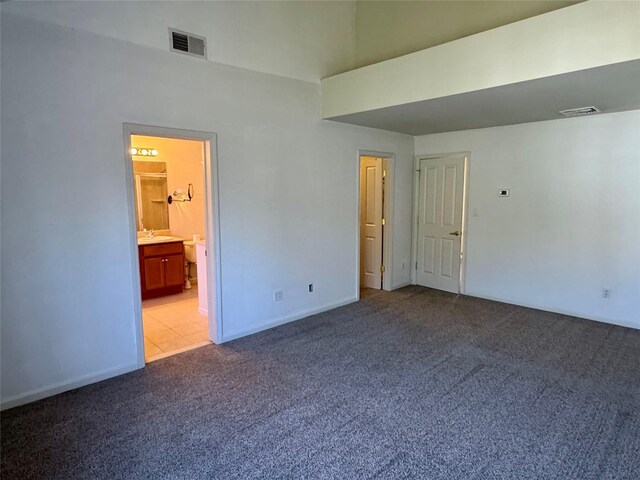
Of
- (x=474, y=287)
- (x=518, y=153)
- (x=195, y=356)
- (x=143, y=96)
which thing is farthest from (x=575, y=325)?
(x=143, y=96)

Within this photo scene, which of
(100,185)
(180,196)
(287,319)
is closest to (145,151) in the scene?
(180,196)

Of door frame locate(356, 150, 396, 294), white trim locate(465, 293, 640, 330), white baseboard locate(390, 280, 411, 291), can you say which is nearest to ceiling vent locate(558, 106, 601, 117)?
door frame locate(356, 150, 396, 294)

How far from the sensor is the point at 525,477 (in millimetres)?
2084

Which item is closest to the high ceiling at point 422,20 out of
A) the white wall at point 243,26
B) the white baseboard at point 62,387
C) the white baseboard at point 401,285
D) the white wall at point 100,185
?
the white wall at point 243,26

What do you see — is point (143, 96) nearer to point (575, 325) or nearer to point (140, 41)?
point (140, 41)

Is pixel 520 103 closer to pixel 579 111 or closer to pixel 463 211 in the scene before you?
pixel 579 111

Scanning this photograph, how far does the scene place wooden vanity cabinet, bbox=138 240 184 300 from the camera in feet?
17.8

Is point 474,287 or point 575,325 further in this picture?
point 474,287

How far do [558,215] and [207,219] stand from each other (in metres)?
4.09

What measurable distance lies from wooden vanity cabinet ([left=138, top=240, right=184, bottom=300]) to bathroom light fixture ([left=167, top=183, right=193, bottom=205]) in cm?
78

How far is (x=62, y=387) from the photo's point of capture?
2994 mm

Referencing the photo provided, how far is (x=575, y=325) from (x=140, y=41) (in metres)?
5.18

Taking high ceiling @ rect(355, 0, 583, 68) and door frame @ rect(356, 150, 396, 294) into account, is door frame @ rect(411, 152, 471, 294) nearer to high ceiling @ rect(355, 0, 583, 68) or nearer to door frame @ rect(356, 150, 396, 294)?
door frame @ rect(356, 150, 396, 294)

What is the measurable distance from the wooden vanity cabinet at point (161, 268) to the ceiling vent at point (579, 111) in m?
5.10
